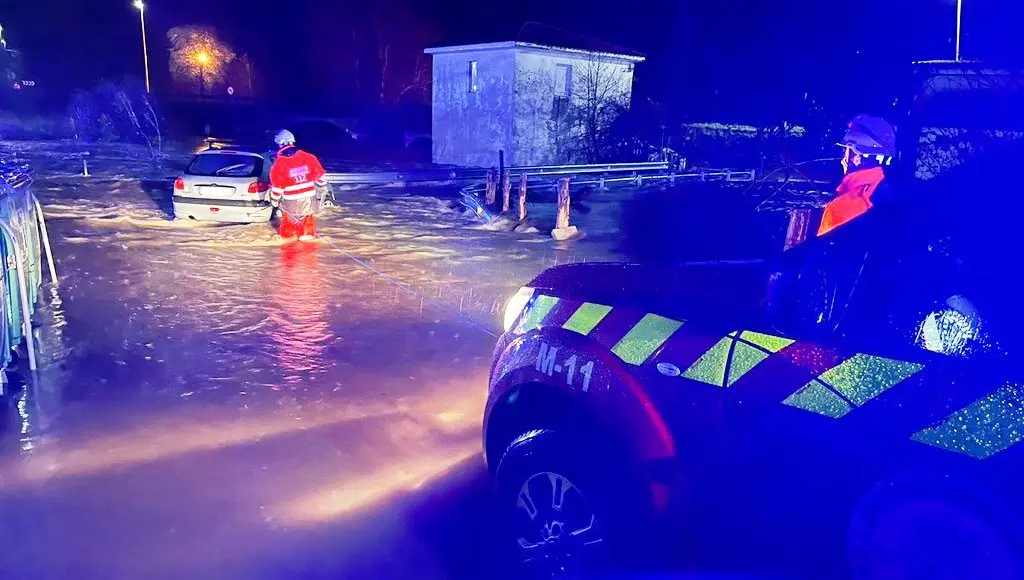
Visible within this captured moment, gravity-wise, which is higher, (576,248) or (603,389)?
(603,389)

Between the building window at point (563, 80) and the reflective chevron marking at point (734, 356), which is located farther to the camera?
the building window at point (563, 80)

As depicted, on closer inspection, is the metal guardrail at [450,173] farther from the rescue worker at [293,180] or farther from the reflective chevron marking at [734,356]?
the reflective chevron marking at [734,356]

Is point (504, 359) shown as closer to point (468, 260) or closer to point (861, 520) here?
point (861, 520)

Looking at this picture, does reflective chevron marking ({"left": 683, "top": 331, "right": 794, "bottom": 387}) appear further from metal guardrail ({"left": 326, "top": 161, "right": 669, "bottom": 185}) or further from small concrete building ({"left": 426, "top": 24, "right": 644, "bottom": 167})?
small concrete building ({"left": 426, "top": 24, "right": 644, "bottom": 167})

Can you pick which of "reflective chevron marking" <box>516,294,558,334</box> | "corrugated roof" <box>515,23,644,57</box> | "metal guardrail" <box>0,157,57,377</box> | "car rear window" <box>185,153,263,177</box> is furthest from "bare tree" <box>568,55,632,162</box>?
"reflective chevron marking" <box>516,294,558,334</box>

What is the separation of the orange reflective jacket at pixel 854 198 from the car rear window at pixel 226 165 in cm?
1182

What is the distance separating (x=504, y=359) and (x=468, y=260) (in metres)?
7.80

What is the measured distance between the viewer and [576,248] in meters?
12.9

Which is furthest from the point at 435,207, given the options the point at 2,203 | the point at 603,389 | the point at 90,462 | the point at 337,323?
the point at 603,389

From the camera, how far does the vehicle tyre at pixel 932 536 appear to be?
204 centimetres

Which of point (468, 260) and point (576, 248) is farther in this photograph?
point (576, 248)

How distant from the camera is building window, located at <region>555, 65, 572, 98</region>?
1115 inches

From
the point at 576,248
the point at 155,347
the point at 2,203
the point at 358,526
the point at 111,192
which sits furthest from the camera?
the point at 111,192

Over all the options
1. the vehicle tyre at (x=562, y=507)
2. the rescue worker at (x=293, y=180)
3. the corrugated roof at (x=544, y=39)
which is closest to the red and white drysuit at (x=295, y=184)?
the rescue worker at (x=293, y=180)
